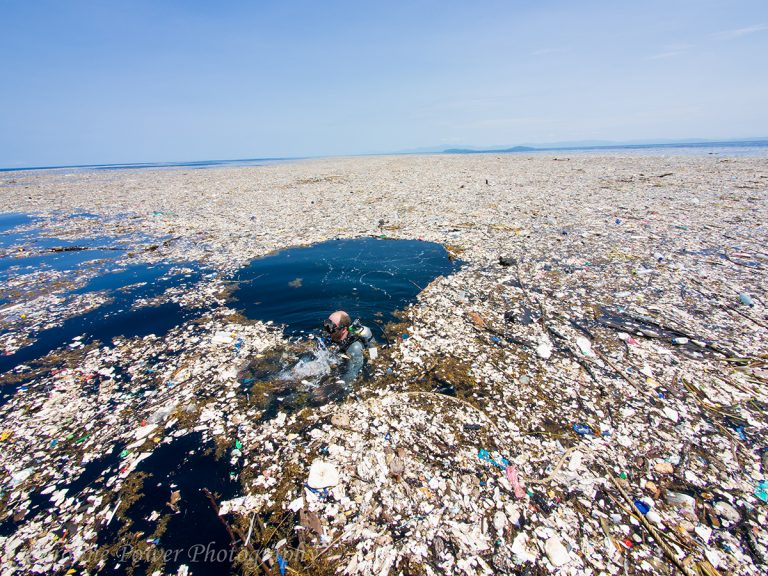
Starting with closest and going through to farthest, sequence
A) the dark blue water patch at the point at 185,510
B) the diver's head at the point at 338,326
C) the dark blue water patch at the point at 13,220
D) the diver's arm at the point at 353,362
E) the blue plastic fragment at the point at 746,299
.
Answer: the dark blue water patch at the point at 185,510
the diver's arm at the point at 353,362
the diver's head at the point at 338,326
the blue plastic fragment at the point at 746,299
the dark blue water patch at the point at 13,220

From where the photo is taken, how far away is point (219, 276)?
7.13m

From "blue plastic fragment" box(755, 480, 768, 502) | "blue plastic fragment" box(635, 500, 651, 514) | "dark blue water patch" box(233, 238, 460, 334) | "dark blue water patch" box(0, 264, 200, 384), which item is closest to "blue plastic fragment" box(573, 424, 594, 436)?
"blue plastic fragment" box(635, 500, 651, 514)

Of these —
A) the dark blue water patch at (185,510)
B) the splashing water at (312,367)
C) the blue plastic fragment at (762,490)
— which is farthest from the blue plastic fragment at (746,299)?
the dark blue water patch at (185,510)

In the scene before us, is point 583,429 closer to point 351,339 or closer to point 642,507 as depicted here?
point 642,507

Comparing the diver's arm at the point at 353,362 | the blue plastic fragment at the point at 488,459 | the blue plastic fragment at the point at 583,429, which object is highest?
the diver's arm at the point at 353,362

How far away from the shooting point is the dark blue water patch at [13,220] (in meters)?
12.7

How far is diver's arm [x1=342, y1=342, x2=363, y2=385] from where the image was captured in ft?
13.2

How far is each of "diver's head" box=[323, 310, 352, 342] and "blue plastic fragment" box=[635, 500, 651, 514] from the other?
3441mm

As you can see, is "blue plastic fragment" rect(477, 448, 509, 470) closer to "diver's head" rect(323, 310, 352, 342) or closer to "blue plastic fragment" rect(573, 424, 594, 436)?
"blue plastic fragment" rect(573, 424, 594, 436)

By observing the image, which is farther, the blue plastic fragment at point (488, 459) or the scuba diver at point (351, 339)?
the scuba diver at point (351, 339)

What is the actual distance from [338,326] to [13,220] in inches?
708

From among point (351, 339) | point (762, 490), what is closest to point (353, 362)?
point (351, 339)

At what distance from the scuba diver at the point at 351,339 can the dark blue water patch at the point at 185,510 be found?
169 cm

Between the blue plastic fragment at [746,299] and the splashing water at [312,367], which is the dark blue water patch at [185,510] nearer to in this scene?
the splashing water at [312,367]
